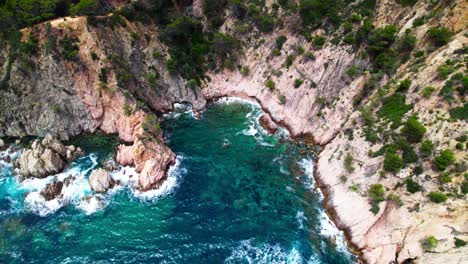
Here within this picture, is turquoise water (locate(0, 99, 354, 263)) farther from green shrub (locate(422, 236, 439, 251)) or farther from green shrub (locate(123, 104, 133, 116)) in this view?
green shrub (locate(422, 236, 439, 251))

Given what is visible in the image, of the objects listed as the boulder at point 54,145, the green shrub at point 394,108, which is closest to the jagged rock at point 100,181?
the boulder at point 54,145

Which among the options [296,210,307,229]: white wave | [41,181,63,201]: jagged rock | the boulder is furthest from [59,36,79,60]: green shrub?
[296,210,307,229]: white wave

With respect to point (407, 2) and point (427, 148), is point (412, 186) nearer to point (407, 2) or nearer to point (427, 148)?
point (427, 148)

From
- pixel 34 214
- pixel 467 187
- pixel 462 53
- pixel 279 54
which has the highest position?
pixel 462 53

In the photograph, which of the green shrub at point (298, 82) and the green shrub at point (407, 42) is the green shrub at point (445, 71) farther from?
the green shrub at point (298, 82)

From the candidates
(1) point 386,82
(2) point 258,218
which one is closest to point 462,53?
(1) point 386,82

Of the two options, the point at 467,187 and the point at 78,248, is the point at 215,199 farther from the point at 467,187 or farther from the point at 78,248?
the point at 467,187
